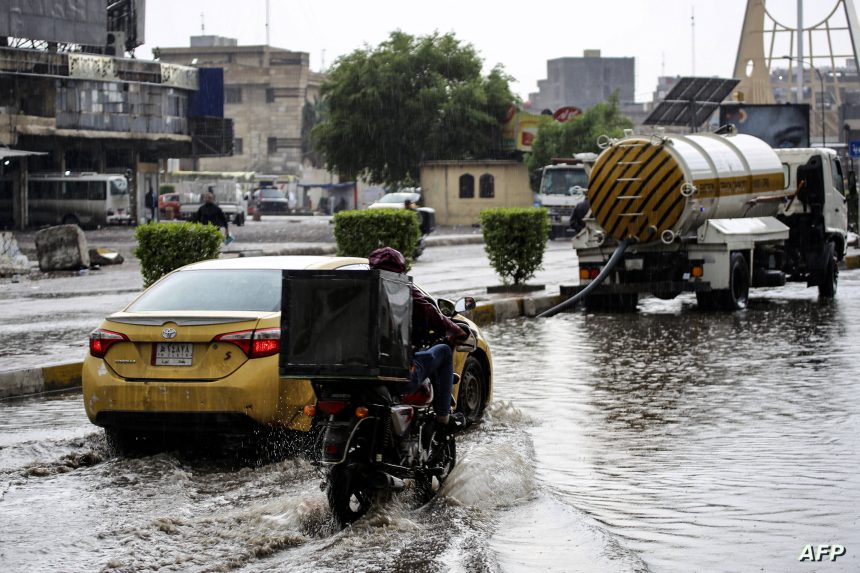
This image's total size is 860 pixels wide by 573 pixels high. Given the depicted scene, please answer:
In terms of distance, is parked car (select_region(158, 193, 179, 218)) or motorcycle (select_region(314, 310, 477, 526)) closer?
motorcycle (select_region(314, 310, 477, 526))

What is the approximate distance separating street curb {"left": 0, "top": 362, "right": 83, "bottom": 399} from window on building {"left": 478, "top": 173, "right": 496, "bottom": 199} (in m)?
55.2

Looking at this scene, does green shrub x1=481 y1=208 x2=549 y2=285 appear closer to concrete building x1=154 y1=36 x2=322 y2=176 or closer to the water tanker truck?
the water tanker truck

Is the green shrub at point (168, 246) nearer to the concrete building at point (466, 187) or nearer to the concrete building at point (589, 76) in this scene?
the concrete building at point (466, 187)

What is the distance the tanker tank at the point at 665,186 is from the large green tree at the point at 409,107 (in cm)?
4854

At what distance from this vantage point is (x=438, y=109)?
69.9 meters

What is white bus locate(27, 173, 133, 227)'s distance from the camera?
55.0 meters

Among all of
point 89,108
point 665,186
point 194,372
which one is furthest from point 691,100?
point 194,372

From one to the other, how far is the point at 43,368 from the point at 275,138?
110 meters

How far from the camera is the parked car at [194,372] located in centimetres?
845

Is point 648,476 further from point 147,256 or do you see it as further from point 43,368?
point 147,256

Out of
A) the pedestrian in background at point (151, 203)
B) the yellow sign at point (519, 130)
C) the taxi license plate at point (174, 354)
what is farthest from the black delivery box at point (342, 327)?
the yellow sign at point (519, 130)

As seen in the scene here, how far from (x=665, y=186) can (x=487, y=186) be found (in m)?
48.4

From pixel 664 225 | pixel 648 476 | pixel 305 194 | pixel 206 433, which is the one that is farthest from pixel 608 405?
pixel 305 194

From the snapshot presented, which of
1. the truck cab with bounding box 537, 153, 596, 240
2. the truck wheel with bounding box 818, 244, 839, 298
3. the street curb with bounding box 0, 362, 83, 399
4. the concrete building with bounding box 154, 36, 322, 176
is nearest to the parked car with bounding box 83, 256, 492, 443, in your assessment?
the street curb with bounding box 0, 362, 83, 399
